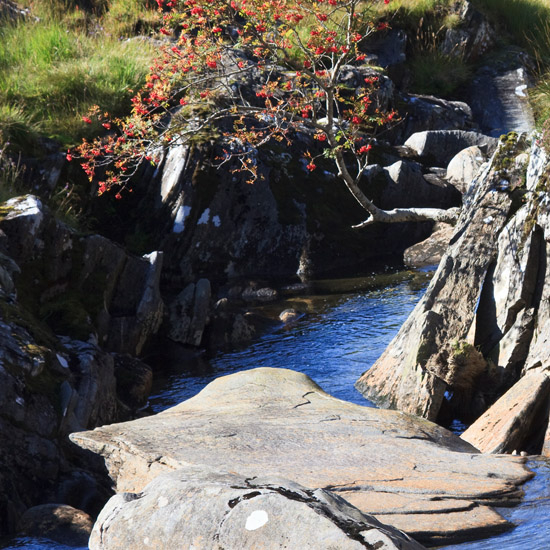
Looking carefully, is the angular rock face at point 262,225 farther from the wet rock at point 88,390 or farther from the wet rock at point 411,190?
the wet rock at point 88,390

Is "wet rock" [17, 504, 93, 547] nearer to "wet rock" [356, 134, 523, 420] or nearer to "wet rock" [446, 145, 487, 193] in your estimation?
"wet rock" [356, 134, 523, 420]

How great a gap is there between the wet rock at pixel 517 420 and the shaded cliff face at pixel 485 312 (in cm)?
36

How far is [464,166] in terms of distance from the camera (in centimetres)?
1711

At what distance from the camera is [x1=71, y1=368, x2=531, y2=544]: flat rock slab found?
491 centimetres

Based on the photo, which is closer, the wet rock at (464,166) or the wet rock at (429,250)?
the wet rock at (429,250)

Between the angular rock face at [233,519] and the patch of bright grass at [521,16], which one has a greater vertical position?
the patch of bright grass at [521,16]

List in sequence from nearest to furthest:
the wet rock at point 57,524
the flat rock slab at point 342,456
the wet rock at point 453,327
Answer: the flat rock slab at point 342,456 < the wet rock at point 57,524 < the wet rock at point 453,327

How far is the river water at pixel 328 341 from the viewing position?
10.0 meters

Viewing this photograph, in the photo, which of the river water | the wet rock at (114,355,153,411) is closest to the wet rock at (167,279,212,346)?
the river water

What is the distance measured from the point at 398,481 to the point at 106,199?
1163 cm

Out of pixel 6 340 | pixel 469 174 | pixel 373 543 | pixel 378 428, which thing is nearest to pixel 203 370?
pixel 6 340

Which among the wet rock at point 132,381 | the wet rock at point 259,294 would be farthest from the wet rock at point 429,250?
the wet rock at point 132,381

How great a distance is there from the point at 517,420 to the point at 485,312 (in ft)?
7.49

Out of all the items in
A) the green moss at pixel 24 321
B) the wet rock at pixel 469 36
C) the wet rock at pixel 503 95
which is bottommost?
the green moss at pixel 24 321
